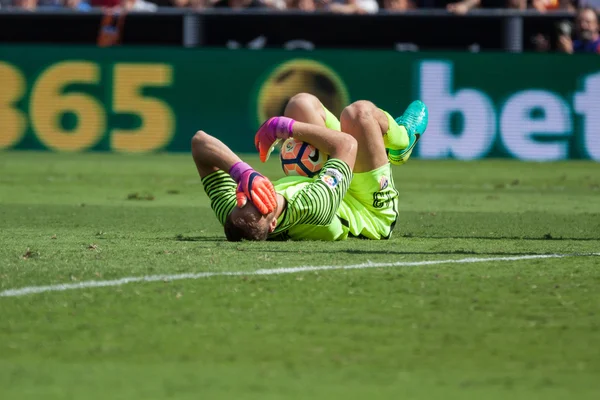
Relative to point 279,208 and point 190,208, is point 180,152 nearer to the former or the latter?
point 190,208

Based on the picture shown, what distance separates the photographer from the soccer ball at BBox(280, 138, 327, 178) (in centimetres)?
752

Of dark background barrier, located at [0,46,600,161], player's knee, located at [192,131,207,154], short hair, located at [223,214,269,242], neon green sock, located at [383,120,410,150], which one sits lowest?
dark background barrier, located at [0,46,600,161]

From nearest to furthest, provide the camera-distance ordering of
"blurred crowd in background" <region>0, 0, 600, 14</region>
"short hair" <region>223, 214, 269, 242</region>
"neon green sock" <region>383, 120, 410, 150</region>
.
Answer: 1. "short hair" <region>223, 214, 269, 242</region>
2. "neon green sock" <region>383, 120, 410, 150</region>
3. "blurred crowd in background" <region>0, 0, 600, 14</region>

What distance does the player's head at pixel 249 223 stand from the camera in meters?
6.96

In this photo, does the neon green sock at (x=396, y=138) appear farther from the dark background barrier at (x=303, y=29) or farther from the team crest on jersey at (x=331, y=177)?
the dark background barrier at (x=303, y=29)

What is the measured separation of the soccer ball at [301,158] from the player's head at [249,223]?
56cm

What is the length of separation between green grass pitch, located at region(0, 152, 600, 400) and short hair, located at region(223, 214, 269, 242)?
2.8 inches

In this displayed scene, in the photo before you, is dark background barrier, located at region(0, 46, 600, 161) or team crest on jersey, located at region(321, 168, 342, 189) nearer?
team crest on jersey, located at region(321, 168, 342, 189)

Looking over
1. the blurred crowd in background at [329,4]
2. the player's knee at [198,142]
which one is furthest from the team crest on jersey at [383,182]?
the blurred crowd in background at [329,4]

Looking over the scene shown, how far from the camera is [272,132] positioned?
23.9 ft

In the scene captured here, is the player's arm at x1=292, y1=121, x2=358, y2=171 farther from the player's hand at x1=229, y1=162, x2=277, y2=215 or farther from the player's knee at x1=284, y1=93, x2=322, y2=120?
the player's hand at x1=229, y1=162, x2=277, y2=215

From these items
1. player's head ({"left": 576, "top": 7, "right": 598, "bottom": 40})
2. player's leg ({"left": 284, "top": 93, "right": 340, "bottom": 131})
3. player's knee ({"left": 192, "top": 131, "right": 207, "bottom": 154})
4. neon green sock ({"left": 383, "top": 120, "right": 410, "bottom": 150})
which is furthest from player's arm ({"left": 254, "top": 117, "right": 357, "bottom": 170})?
player's head ({"left": 576, "top": 7, "right": 598, "bottom": 40})

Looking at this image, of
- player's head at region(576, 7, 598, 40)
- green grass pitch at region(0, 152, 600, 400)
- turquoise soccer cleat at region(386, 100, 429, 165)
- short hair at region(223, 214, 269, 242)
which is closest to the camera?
green grass pitch at region(0, 152, 600, 400)

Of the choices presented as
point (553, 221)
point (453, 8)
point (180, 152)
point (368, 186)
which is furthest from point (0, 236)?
point (453, 8)
